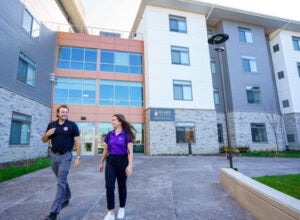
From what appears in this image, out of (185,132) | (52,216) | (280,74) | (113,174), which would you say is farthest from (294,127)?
(52,216)

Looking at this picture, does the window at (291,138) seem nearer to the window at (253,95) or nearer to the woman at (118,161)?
the window at (253,95)

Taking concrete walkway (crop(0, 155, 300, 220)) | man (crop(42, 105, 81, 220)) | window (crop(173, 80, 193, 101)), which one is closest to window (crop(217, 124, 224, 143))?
window (crop(173, 80, 193, 101))

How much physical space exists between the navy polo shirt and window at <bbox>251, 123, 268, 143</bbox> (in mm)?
17670

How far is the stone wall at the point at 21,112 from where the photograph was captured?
935 cm

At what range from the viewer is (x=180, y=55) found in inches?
645

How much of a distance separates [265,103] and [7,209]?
20670 mm

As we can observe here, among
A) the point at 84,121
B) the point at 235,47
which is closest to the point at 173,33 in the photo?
the point at 235,47

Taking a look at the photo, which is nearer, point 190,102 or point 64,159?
point 64,159

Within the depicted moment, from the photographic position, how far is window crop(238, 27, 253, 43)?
18.6m

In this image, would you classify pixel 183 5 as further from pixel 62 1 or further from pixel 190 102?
pixel 62 1

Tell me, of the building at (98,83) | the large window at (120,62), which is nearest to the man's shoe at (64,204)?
the building at (98,83)

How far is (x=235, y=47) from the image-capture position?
17891 millimetres

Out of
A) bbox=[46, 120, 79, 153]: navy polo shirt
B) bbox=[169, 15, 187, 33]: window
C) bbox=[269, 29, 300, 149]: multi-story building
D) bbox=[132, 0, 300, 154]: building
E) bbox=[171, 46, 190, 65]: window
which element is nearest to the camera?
bbox=[46, 120, 79, 153]: navy polo shirt

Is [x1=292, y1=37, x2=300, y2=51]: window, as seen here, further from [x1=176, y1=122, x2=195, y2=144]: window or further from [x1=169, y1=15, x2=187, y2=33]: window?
[x1=176, y1=122, x2=195, y2=144]: window
